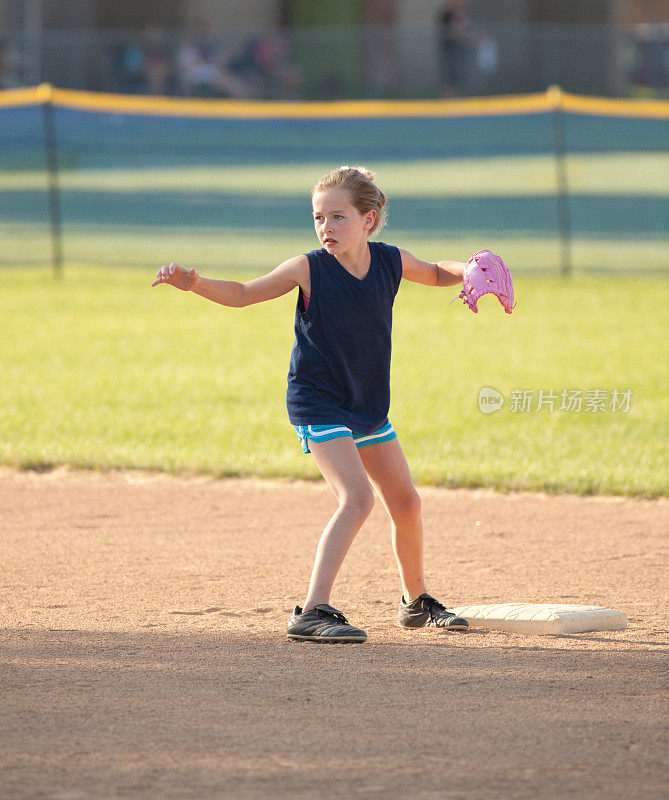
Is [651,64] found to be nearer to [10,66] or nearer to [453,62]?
[453,62]

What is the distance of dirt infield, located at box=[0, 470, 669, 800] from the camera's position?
3002 mm

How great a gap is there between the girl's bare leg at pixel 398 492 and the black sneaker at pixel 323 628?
0.38m

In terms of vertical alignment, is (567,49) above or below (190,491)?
above

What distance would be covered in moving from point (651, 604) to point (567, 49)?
21.5 meters

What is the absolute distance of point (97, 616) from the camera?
4.44 metres

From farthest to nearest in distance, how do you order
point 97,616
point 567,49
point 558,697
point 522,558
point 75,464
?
point 567,49 < point 75,464 < point 522,558 < point 97,616 < point 558,697

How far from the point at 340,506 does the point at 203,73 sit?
21.3 meters

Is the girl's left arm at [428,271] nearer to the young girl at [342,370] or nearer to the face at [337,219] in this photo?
the young girl at [342,370]

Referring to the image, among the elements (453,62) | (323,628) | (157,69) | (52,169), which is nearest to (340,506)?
(323,628)

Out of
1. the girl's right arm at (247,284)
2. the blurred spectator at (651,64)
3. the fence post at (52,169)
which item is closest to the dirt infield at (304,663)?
→ the girl's right arm at (247,284)

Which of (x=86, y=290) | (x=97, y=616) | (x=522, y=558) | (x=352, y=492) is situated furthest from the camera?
(x=86, y=290)

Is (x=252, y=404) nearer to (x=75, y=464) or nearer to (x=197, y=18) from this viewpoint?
(x=75, y=464)

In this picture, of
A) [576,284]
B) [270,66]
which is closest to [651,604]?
[576,284]

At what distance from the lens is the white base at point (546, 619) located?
14.0 ft
